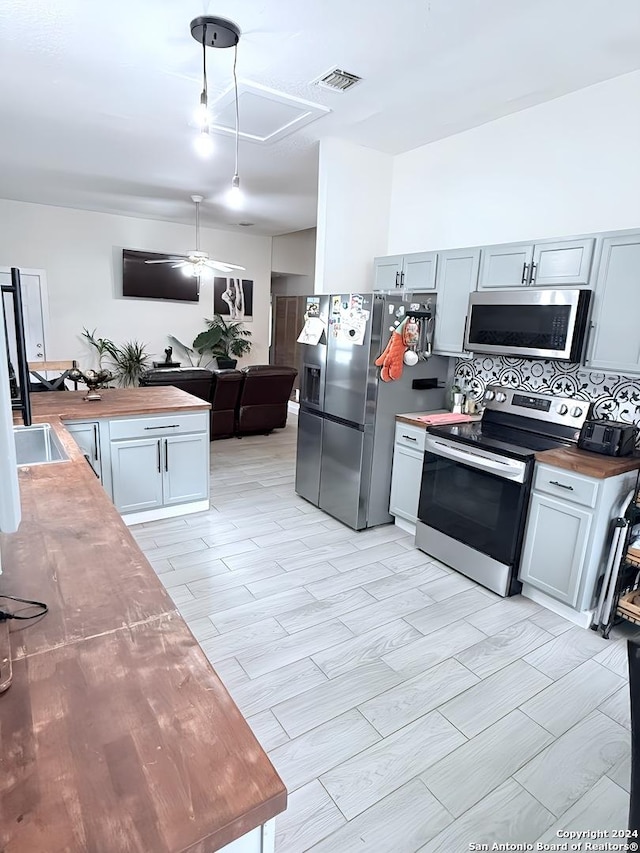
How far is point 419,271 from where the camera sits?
351 centimetres

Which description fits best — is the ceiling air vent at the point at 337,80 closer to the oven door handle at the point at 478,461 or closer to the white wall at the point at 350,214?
the white wall at the point at 350,214

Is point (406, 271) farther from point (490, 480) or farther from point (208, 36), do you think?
point (208, 36)

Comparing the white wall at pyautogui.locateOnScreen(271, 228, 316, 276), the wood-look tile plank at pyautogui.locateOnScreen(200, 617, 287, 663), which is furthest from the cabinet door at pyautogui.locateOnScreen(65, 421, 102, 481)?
the white wall at pyautogui.locateOnScreen(271, 228, 316, 276)

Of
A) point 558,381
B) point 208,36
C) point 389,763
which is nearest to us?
point 389,763

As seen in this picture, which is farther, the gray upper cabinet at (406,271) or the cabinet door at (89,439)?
the gray upper cabinet at (406,271)

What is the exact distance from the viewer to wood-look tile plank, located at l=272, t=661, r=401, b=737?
6.19 feet

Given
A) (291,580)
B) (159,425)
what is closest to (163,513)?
(159,425)

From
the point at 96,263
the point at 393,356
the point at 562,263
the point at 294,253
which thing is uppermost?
the point at 294,253

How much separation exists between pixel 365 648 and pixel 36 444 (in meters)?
2.12

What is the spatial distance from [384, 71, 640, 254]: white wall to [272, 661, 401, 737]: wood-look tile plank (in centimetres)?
263

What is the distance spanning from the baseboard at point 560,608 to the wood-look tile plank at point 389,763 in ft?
3.61

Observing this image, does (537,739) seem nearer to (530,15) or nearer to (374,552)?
(374,552)

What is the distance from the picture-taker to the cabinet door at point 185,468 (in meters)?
3.51

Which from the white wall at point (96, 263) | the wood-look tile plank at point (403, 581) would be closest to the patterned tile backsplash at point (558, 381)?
the wood-look tile plank at point (403, 581)
